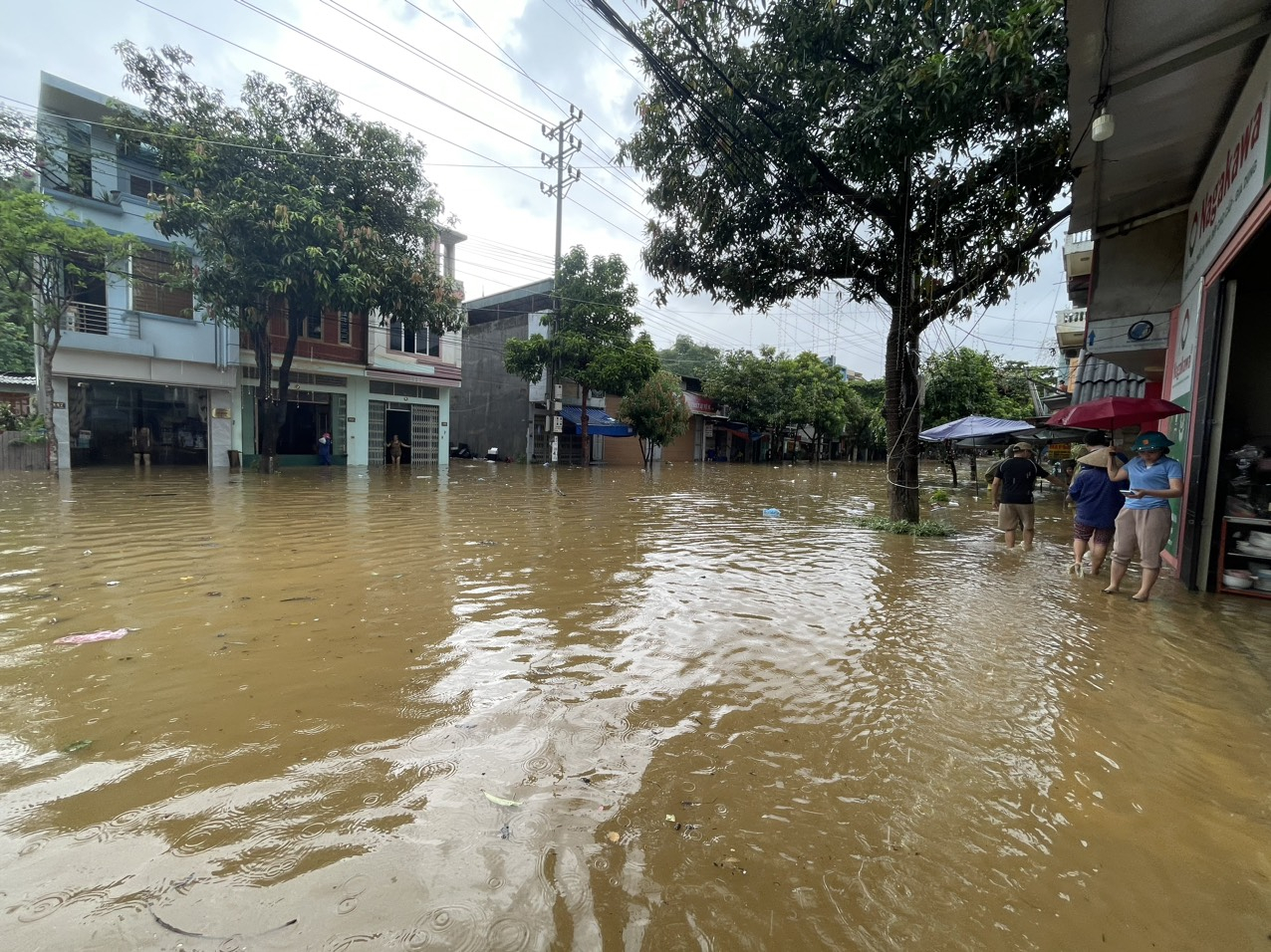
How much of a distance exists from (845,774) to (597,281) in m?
24.7

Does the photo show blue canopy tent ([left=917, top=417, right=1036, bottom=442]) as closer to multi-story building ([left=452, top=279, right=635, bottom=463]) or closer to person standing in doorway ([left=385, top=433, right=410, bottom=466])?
multi-story building ([left=452, top=279, right=635, bottom=463])

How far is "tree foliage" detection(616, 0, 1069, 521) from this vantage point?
7055 millimetres

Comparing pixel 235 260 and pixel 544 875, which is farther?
pixel 235 260

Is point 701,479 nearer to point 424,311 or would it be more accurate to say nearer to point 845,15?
point 424,311

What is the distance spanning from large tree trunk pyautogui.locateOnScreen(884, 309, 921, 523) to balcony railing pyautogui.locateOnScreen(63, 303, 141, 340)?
21.6 metres

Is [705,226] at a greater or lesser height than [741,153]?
lesser

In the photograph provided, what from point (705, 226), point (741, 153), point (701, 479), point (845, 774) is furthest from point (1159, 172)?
point (701, 479)

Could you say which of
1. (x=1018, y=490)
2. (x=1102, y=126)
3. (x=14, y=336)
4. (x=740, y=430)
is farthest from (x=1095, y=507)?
(x=740, y=430)

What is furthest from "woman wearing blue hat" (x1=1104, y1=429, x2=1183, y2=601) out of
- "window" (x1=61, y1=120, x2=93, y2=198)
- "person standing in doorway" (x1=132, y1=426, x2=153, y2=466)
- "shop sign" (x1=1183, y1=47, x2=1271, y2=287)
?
"person standing in doorway" (x1=132, y1=426, x2=153, y2=466)

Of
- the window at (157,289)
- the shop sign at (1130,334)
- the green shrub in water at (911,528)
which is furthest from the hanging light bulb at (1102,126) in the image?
the window at (157,289)

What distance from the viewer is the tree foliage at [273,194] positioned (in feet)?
54.2

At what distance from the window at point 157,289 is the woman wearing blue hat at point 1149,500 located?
2332 centimetres

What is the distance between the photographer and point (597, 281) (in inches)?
1003

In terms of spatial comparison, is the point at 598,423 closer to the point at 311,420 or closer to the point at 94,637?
the point at 311,420
